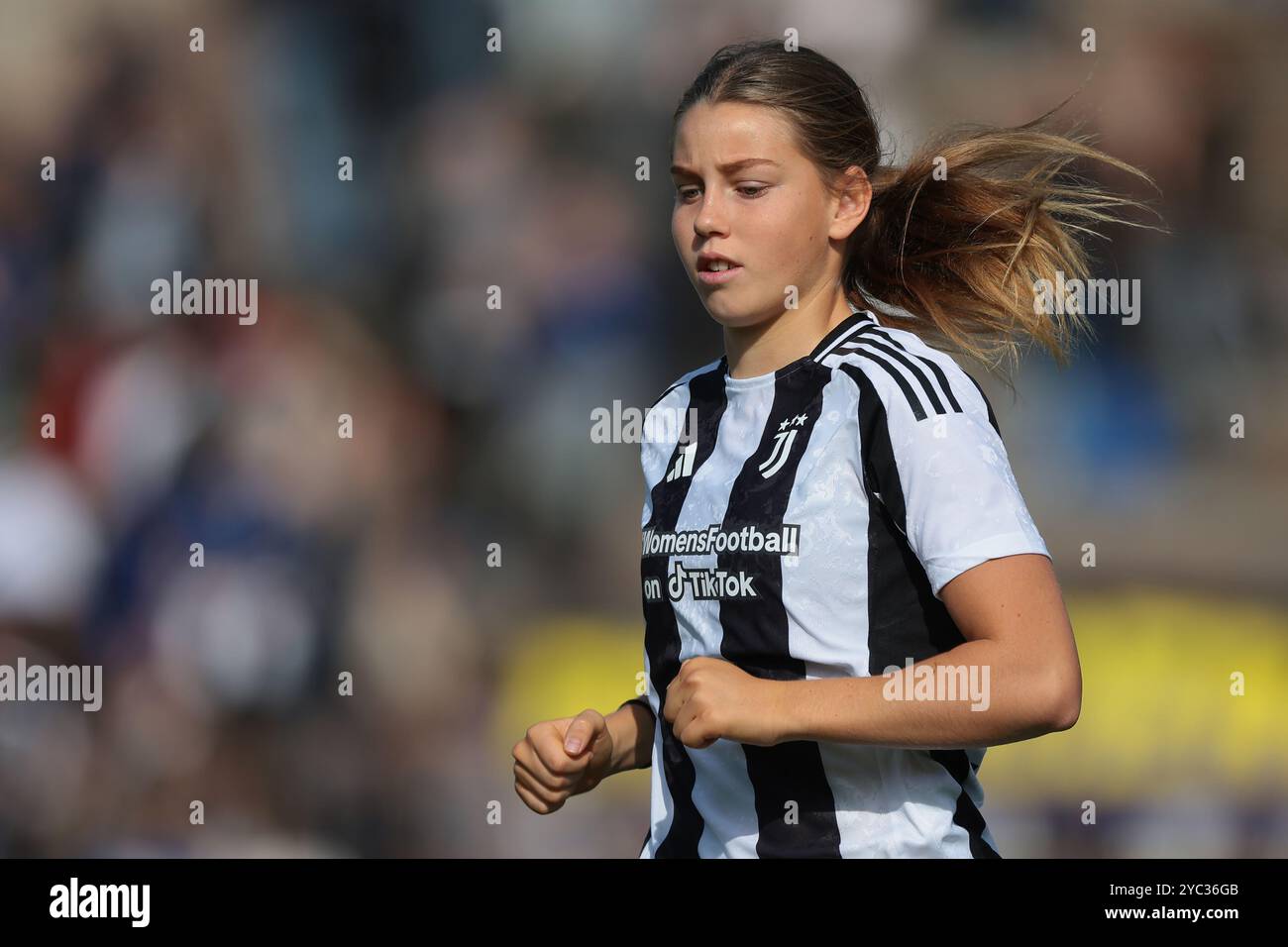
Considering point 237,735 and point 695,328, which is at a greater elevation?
point 695,328

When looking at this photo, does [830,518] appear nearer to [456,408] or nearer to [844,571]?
[844,571]

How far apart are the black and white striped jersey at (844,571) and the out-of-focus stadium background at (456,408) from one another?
2509mm

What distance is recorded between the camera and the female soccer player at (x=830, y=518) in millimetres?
1629

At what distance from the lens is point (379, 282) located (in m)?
4.92

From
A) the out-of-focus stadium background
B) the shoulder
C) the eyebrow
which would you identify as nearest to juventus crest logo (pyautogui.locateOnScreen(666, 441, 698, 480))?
the shoulder

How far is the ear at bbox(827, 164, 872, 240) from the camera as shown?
200 cm

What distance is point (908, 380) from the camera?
1.76 metres

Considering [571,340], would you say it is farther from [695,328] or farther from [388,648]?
[388,648]

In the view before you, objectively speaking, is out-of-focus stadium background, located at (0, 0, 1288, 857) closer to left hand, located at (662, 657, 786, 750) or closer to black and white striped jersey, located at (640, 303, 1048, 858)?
black and white striped jersey, located at (640, 303, 1048, 858)

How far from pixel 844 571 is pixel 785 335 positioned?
394 mm

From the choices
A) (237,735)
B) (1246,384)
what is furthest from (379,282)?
(1246,384)

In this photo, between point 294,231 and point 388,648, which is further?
point 294,231

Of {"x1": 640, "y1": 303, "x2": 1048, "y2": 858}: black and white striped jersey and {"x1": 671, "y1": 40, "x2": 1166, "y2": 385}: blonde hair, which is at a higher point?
{"x1": 671, "y1": 40, "x2": 1166, "y2": 385}: blonde hair

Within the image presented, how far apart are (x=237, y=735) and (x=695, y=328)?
1982mm
